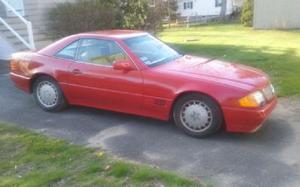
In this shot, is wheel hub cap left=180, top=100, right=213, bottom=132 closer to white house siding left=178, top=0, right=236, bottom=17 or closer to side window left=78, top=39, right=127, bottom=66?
side window left=78, top=39, right=127, bottom=66

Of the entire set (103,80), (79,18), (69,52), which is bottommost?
(103,80)

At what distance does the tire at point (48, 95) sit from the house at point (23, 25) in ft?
16.8

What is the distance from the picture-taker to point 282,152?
18.5ft

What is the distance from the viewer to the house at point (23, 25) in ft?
41.8

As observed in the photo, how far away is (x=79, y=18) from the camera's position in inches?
551

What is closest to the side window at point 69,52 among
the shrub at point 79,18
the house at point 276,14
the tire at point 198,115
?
the tire at point 198,115

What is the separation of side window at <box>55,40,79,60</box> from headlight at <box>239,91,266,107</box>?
2.87m

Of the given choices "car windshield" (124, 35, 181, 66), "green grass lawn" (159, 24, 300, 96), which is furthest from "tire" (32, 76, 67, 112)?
"green grass lawn" (159, 24, 300, 96)

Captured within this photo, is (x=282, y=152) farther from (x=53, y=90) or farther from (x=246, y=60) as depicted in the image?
(x=246, y=60)

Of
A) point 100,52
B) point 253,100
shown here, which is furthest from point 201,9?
point 253,100

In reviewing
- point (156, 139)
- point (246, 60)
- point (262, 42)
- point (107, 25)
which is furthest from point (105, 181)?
point (262, 42)

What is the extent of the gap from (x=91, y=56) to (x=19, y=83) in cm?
162

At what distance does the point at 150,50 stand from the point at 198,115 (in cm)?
151

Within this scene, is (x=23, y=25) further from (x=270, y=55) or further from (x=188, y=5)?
(x=188, y=5)
